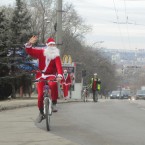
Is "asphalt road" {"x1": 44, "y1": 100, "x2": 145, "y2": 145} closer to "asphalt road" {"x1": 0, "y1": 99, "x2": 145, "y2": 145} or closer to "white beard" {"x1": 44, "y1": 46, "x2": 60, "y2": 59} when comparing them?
"asphalt road" {"x1": 0, "y1": 99, "x2": 145, "y2": 145}

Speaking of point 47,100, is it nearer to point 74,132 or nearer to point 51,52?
point 74,132

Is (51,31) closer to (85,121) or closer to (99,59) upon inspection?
(99,59)

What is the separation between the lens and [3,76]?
1329 inches

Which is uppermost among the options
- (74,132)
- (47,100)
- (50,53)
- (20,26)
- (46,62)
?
(20,26)

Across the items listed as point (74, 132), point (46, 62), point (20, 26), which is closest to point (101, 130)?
point (74, 132)

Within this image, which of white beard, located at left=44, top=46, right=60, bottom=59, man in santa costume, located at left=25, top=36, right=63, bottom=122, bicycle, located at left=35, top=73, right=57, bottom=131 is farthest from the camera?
white beard, located at left=44, top=46, right=60, bottom=59

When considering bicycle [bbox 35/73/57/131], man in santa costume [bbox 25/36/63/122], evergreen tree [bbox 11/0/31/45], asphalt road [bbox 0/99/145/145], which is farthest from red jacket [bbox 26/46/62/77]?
evergreen tree [bbox 11/0/31/45]

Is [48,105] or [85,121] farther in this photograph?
[85,121]

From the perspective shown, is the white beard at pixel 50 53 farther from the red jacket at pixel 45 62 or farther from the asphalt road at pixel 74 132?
the asphalt road at pixel 74 132

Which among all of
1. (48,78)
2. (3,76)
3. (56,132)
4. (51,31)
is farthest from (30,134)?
(51,31)

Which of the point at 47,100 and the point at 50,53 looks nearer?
the point at 47,100

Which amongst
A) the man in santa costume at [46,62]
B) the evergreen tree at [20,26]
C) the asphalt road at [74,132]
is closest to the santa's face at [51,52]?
the man in santa costume at [46,62]

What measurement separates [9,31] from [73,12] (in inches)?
1873

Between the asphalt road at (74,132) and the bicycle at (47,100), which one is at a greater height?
the bicycle at (47,100)
